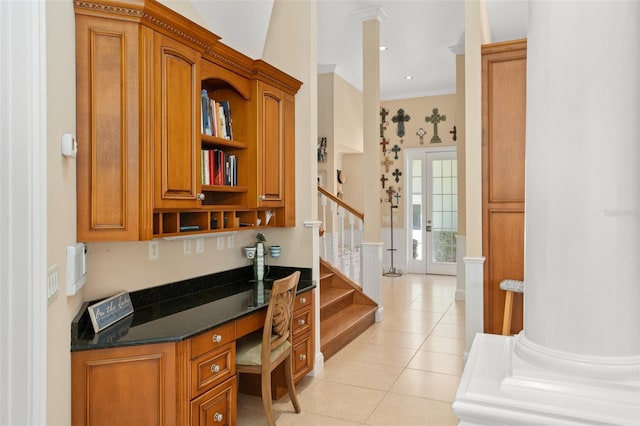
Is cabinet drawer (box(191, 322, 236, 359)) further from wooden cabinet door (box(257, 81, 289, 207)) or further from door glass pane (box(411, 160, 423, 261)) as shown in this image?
door glass pane (box(411, 160, 423, 261))

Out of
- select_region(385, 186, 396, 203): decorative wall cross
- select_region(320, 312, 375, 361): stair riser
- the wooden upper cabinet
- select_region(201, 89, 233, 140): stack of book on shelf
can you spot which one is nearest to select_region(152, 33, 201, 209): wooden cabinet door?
the wooden upper cabinet

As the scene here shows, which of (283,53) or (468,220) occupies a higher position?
(283,53)

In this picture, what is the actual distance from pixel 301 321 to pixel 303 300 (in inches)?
6.1

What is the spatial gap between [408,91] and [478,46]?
16.9 ft

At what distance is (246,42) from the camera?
11.5 feet

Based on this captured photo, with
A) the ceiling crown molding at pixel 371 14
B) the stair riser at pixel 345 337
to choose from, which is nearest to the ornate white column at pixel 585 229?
the stair riser at pixel 345 337

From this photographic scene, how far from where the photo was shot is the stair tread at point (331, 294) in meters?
4.71

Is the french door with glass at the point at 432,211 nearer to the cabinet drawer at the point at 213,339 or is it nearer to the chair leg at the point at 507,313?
the chair leg at the point at 507,313

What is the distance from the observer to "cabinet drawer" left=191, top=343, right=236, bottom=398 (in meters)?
2.21

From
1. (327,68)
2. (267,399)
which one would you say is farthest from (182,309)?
(327,68)

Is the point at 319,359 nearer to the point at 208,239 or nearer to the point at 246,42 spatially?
the point at 208,239

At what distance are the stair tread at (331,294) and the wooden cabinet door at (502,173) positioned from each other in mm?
1636

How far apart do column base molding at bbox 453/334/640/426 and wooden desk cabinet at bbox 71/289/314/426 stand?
4.52ft

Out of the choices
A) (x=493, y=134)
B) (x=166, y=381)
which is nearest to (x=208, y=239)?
(x=166, y=381)
